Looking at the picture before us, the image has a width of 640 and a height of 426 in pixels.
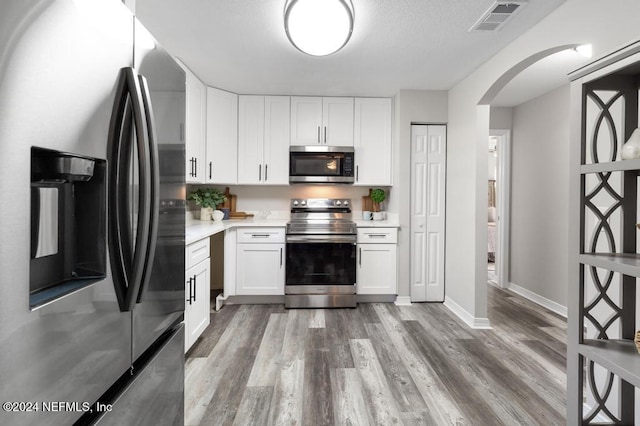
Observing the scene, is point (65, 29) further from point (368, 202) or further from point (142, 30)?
point (368, 202)

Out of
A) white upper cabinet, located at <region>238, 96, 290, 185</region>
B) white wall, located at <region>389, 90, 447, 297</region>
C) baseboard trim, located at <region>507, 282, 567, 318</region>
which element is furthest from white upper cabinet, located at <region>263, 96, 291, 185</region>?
baseboard trim, located at <region>507, 282, 567, 318</region>

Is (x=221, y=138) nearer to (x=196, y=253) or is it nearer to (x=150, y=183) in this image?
(x=196, y=253)

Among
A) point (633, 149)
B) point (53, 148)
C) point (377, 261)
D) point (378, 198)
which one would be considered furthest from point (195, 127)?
point (633, 149)

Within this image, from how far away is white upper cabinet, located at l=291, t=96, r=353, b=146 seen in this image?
3.85 metres

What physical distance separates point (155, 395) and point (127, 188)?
0.68 m

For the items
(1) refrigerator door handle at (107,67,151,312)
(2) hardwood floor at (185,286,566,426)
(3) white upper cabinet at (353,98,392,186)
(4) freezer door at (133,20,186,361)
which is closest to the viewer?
(1) refrigerator door handle at (107,67,151,312)

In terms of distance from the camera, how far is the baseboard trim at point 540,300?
11.3 feet

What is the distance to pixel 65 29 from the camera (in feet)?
2.13

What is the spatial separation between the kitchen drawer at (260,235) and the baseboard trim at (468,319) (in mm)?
1983

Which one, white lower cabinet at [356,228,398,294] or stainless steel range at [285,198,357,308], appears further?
white lower cabinet at [356,228,398,294]

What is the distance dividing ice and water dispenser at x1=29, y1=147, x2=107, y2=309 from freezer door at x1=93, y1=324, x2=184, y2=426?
330 millimetres

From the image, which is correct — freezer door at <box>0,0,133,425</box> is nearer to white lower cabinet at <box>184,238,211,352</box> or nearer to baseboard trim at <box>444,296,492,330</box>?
white lower cabinet at <box>184,238,211,352</box>

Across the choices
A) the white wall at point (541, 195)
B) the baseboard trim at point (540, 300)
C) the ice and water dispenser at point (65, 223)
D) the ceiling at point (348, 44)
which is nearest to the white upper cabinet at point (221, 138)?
the ceiling at point (348, 44)

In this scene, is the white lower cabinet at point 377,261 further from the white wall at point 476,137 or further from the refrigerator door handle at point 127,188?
the refrigerator door handle at point 127,188
